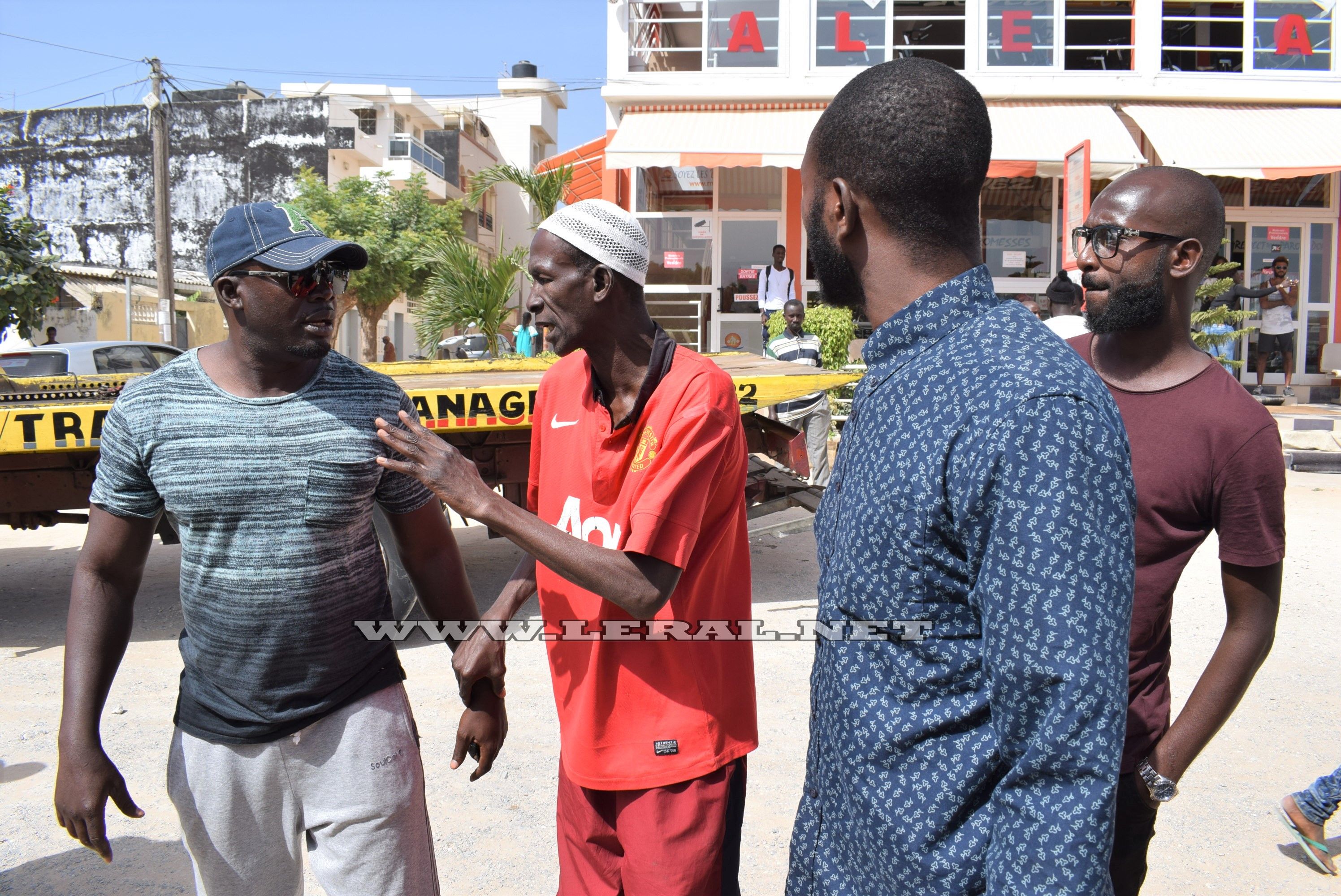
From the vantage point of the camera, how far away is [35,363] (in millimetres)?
11703

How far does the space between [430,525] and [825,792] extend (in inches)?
50.8

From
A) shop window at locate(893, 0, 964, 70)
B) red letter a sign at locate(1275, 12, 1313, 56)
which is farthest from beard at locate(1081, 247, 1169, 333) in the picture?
red letter a sign at locate(1275, 12, 1313, 56)

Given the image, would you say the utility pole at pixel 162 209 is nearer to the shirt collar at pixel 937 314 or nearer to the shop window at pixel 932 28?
the shop window at pixel 932 28

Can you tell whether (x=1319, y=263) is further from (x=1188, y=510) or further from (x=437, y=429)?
(x=1188, y=510)

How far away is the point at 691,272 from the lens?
16.0 metres

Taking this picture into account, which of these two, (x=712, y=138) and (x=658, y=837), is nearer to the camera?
(x=658, y=837)

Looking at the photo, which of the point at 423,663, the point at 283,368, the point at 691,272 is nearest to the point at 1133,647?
the point at 283,368

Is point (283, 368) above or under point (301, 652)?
above

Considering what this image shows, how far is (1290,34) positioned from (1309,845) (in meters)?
16.3

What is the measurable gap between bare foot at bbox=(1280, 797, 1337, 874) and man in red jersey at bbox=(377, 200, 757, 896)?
2457mm

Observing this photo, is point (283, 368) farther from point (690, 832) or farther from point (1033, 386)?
point (1033, 386)

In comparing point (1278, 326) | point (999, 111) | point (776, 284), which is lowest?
point (1278, 326)

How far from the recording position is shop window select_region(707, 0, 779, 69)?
15391mm

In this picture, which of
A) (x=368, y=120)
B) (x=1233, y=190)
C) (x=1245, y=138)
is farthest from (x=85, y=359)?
(x=368, y=120)
